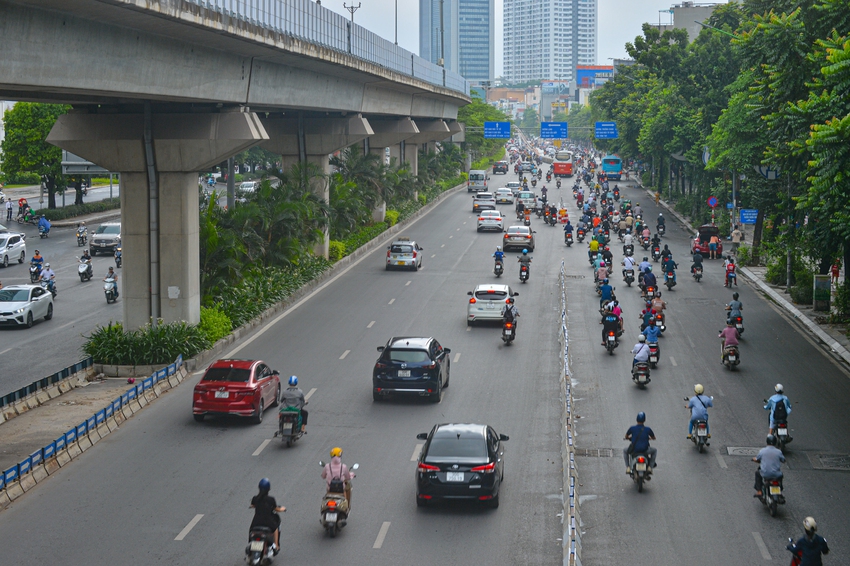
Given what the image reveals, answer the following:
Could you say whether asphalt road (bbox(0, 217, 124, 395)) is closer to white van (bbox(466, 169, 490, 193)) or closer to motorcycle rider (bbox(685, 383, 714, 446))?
motorcycle rider (bbox(685, 383, 714, 446))

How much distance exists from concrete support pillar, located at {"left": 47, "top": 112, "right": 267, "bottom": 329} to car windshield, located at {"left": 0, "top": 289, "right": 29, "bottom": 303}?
8756mm

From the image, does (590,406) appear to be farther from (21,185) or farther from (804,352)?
(21,185)

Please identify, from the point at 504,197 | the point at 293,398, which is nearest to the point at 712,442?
the point at 293,398

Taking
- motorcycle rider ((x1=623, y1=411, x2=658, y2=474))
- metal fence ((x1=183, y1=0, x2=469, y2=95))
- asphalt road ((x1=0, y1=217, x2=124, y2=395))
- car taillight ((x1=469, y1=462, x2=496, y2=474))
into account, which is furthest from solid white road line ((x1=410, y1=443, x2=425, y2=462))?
asphalt road ((x1=0, y1=217, x2=124, y2=395))

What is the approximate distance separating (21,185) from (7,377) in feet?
305

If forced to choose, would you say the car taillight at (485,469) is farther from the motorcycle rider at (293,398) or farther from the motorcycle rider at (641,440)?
the motorcycle rider at (293,398)

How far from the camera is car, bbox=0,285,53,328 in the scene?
37312 millimetres

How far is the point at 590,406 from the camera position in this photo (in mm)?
25172

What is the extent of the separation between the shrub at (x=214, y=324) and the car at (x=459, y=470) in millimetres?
14986

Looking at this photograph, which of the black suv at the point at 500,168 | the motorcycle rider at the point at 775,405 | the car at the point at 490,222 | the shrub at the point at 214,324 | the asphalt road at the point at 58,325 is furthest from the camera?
the black suv at the point at 500,168

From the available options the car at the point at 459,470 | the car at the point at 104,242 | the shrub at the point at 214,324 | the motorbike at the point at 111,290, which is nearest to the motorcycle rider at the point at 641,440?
the car at the point at 459,470

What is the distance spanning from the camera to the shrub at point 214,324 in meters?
31.4

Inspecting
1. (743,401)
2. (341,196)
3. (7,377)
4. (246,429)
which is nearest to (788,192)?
(743,401)

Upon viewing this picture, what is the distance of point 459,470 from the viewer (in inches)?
671
